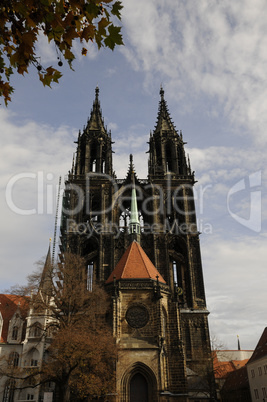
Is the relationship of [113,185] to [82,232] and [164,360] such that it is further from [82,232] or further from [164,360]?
[164,360]

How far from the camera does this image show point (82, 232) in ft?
123

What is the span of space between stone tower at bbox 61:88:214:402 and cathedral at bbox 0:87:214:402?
71 mm

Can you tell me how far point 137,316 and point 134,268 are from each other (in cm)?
414

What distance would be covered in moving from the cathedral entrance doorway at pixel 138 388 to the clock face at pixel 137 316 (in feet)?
10.1

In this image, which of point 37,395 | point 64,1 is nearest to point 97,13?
point 64,1

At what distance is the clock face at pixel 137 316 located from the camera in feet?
78.9

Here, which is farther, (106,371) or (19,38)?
(106,371)

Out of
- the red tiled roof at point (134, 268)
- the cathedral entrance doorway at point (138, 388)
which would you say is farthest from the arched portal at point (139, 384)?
the red tiled roof at point (134, 268)

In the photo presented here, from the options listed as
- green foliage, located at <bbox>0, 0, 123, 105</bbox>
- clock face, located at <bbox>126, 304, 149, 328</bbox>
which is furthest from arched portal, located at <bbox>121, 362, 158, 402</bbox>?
green foliage, located at <bbox>0, 0, 123, 105</bbox>

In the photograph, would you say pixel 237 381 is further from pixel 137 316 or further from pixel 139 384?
pixel 137 316

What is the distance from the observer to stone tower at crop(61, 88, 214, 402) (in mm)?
22891

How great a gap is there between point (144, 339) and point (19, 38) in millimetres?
22147

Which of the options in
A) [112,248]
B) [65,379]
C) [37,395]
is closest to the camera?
[65,379]

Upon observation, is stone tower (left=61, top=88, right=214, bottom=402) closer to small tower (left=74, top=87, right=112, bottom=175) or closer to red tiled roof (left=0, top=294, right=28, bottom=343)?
small tower (left=74, top=87, right=112, bottom=175)
